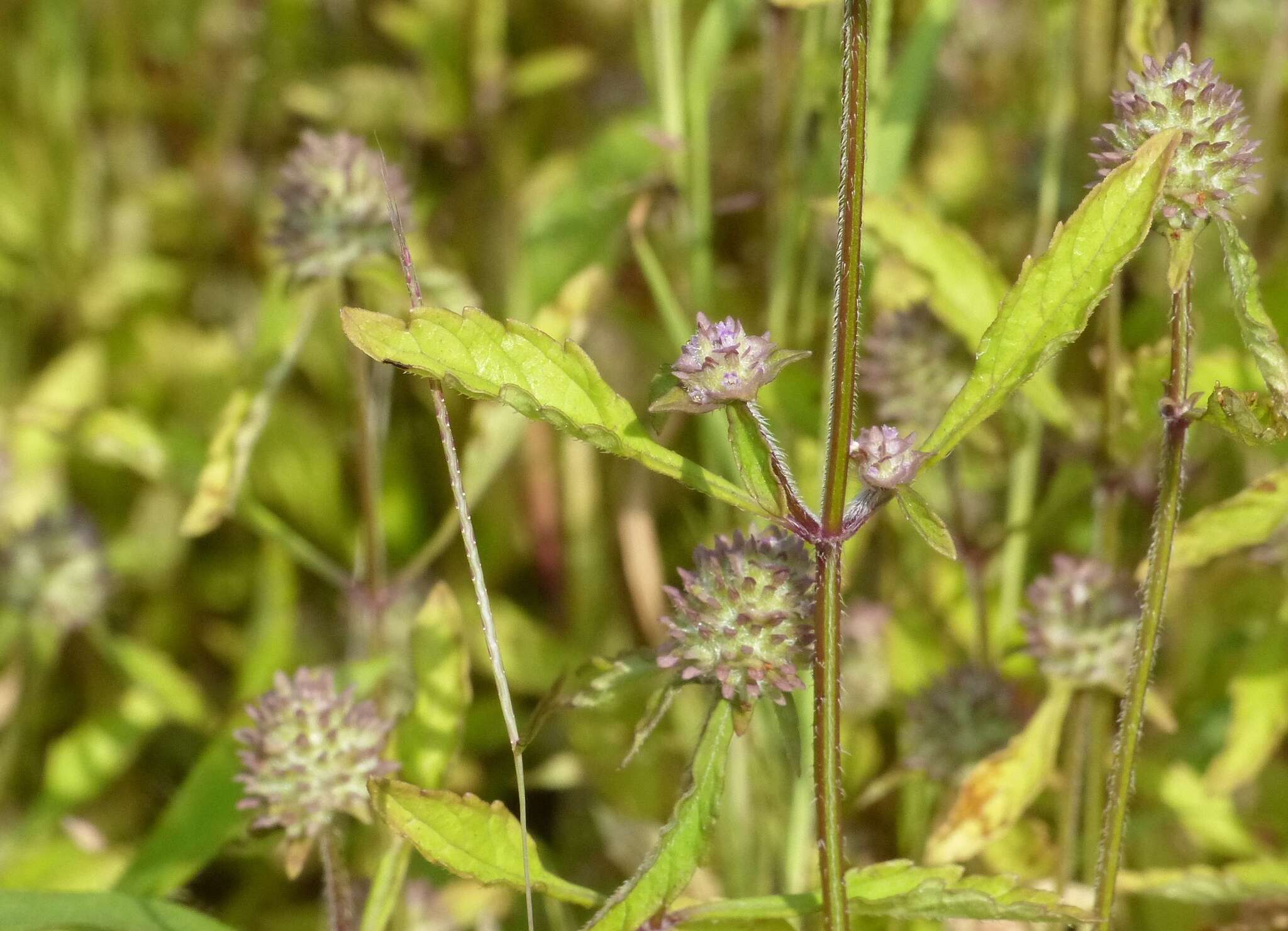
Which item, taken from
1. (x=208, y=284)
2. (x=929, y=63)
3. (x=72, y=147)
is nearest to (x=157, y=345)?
(x=208, y=284)

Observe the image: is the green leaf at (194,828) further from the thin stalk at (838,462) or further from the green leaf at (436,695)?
the thin stalk at (838,462)

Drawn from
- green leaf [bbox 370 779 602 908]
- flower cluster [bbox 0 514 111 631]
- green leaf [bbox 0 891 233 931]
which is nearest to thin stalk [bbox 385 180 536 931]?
green leaf [bbox 370 779 602 908]

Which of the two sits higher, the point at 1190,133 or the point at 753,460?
the point at 1190,133

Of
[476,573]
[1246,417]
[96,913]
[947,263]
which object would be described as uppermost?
[947,263]

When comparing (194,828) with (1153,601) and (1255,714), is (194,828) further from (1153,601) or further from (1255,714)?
(1255,714)

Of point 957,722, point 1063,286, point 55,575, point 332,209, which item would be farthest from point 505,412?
point 55,575

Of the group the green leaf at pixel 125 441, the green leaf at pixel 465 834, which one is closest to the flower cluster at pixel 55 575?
the green leaf at pixel 125 441
